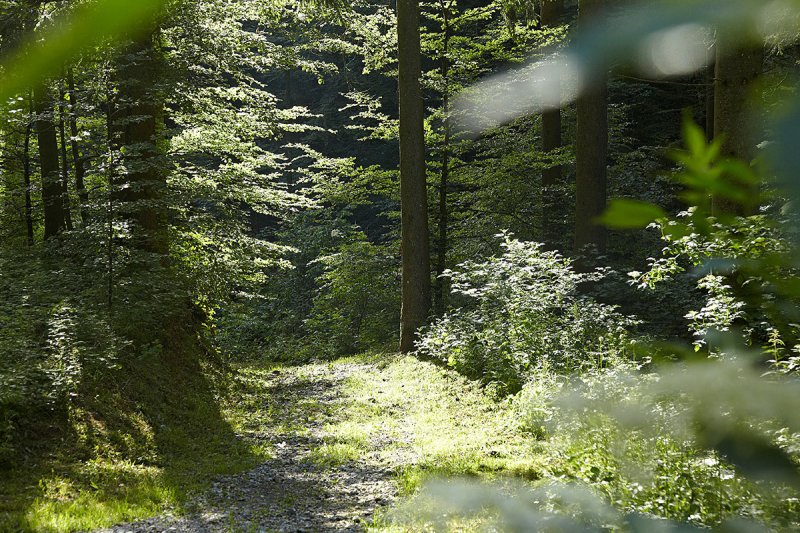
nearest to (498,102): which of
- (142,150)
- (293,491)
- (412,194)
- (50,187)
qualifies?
(412,194)

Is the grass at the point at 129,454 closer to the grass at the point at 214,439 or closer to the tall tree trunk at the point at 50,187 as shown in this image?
the grass at the point at 214,439

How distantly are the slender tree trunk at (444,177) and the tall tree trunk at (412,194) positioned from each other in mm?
1233

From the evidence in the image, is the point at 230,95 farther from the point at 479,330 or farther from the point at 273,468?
the point at 273,468

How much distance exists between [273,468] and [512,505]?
6.42 metres

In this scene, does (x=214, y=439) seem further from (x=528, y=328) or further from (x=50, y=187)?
(x=50, y=187)

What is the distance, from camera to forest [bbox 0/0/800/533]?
2.25 feet

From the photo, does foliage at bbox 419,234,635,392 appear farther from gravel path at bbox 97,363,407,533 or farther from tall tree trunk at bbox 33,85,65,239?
tall tree trunk at bbox 33,85,65,239

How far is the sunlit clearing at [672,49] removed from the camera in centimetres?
62

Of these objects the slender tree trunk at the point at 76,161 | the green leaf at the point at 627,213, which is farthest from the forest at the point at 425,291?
the slender tree trunk at the point at 76,161

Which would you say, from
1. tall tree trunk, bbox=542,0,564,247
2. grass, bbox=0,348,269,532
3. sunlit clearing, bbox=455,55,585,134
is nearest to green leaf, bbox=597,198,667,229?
grass, bbox=0,348,269,532

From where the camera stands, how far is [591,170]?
36.0 feet

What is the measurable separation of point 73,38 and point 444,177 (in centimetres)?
1470

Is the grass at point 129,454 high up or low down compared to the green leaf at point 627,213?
down

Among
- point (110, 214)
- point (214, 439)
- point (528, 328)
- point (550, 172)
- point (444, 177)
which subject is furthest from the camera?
point (444, 177)
